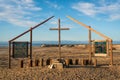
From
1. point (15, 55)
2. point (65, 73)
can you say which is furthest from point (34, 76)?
point (15, 55)

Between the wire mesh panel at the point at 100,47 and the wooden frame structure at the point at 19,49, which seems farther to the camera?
the wire mesh panel at the point at 100,47

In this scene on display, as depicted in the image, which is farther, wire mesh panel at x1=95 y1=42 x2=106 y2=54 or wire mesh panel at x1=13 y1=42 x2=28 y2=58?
wire mesh panel at x1=95 y1=42 x2=106 y2=54

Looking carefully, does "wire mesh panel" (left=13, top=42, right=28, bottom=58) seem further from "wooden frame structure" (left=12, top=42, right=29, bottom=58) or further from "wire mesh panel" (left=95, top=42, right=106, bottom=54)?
"wire mesh panel" (left=95, top=42, right=106, bottom=54)

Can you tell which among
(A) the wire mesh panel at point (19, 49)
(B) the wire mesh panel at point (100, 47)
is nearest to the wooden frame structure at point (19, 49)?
(A) the wire mesh panel at point (19, 49)

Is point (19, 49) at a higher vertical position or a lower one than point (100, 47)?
lower

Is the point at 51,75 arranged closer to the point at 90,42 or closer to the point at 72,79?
the point at 72,79

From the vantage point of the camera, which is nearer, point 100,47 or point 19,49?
point 19,49

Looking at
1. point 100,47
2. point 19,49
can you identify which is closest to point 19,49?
point 19,49

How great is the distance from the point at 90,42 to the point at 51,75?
6.69 m

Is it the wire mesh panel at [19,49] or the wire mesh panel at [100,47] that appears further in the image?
the wire mesh panel at [100,47]

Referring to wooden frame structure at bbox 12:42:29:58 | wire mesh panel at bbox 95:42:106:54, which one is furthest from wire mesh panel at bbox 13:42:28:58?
wire mesh panel at bbox 95:42:106:54

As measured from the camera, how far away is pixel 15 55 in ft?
61.8

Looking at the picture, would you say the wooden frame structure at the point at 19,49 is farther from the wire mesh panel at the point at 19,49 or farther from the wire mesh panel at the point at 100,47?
the wire mesh panel at the point at 100,47

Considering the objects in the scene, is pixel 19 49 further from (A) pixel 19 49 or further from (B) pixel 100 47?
(B) pixel 100 47
